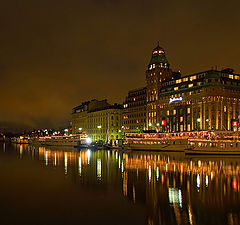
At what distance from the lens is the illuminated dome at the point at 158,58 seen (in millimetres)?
172250

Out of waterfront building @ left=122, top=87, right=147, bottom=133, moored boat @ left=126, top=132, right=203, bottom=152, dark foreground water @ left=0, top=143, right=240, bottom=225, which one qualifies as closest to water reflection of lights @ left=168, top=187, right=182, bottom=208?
dark foreground water @ left=0, top=143, right=240, bottom=225

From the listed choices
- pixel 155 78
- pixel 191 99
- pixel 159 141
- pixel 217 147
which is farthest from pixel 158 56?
pixel 217 147

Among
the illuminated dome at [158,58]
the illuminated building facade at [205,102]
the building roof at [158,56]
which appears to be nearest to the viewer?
the illuminated building facade at [205,102]

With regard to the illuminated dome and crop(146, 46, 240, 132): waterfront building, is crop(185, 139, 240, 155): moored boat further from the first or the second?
the illuminated dome

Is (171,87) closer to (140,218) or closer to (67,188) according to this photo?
(67,188)

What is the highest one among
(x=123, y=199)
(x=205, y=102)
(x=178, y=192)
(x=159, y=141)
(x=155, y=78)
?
(x=155, y=78)

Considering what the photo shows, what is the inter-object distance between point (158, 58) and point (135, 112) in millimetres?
33793

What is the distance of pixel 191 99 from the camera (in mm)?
144250

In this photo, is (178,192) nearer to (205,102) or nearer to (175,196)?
(175,196)

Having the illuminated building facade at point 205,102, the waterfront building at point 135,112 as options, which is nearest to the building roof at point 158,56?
the illuminated building facade at point 205,102

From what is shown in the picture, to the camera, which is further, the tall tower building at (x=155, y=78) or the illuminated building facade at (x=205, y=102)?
the tall tower building at (x=155, y=78)

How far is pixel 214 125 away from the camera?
5271 inches

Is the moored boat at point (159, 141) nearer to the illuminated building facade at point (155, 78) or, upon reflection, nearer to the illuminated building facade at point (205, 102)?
the illuminated building facade at point (205, 102)

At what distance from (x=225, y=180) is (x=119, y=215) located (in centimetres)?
2201
